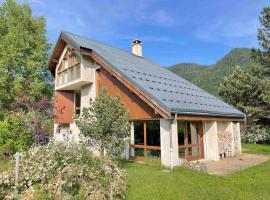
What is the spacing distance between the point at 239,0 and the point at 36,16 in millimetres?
24263

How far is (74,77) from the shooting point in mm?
18000

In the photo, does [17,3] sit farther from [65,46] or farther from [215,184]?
[215,184]

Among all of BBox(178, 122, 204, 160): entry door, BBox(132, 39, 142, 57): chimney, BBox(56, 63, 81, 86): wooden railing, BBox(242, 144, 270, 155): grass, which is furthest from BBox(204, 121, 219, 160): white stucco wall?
BBox(132, 39, 142, 57): chimney

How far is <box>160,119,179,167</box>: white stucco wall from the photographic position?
1161 centimetres

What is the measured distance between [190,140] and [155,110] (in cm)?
368

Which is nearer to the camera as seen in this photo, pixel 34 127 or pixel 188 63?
pixel 34 127

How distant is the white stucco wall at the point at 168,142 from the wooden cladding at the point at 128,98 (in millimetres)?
800

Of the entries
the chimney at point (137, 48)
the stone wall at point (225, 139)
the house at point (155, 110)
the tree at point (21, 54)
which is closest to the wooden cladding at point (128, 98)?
the house at point (155, 110)

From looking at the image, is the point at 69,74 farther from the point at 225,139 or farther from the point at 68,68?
the point at 225,139

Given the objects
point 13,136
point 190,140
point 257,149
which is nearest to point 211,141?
point 190,140

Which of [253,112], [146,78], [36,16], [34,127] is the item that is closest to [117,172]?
[146,78]

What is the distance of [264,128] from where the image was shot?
2559 cm

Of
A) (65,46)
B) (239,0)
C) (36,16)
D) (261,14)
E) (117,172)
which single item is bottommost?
(117,172)

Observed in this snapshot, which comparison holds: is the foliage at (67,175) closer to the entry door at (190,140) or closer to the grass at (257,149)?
the entry door at (190,140)
